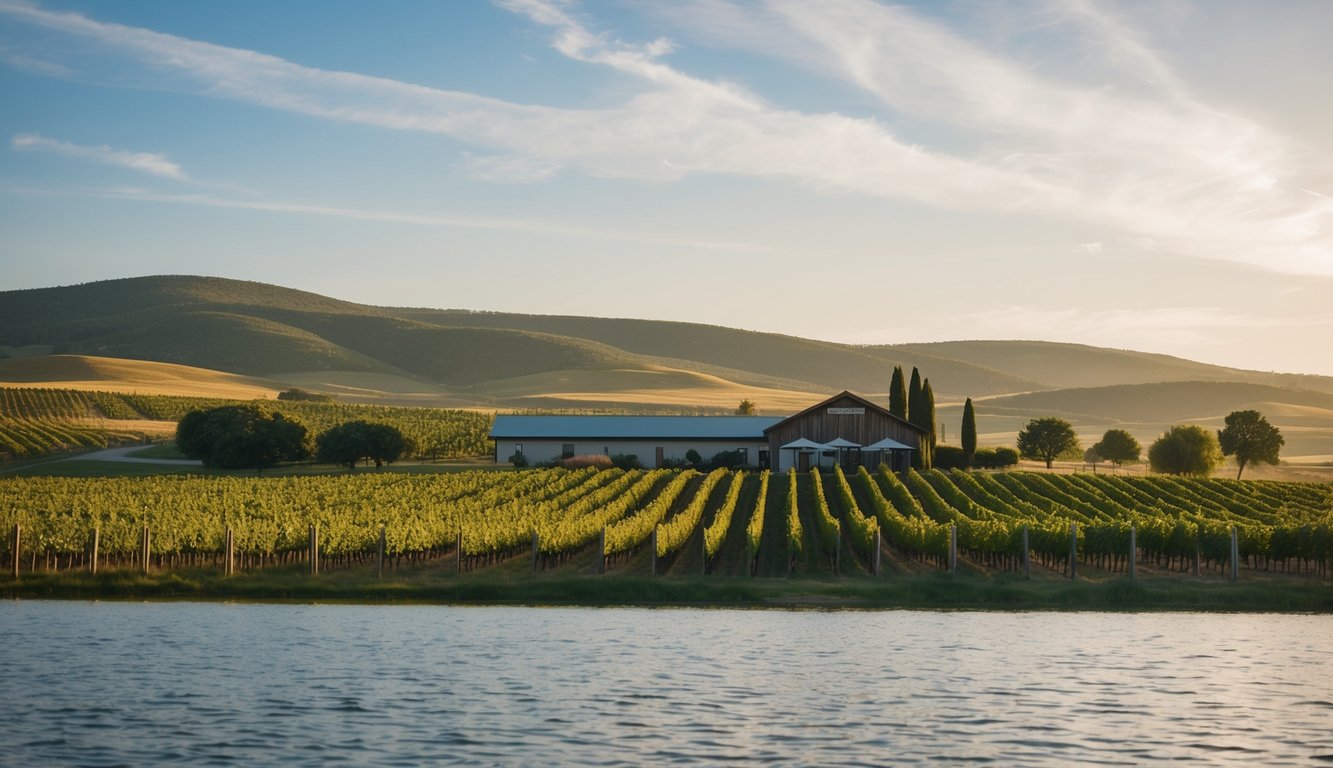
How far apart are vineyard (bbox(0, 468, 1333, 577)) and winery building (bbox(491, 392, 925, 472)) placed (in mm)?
29143

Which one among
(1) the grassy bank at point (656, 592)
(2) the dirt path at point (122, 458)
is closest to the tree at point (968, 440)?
(2) the dirt path at point (122, 458)

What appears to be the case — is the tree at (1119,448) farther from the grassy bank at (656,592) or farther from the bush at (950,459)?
the grassy bank at (656,592)

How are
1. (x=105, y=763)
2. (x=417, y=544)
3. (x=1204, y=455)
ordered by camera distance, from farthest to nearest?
(x=1204, y=455) → (x=417, y=544) → (x=105, y=763)

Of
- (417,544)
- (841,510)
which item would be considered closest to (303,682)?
(417,544)

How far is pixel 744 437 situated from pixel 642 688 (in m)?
70.3

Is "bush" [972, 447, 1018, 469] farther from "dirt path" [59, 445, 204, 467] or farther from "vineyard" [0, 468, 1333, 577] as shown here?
"dirt path" [59, 445, 204, 467]

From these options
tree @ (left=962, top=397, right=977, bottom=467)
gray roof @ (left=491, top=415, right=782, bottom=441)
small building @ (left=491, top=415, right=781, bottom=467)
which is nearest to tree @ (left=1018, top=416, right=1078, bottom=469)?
tree @ (left=962, top=397, right=977, bottom=467)

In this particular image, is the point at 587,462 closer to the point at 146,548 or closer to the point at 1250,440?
the point at 146,548

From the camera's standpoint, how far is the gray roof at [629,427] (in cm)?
9256

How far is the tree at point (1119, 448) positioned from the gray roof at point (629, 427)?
36902 millimetres

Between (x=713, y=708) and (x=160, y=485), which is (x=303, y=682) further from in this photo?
(x=160, y=485)

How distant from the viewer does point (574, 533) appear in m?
41.3

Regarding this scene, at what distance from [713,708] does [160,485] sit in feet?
131

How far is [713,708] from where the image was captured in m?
20.9
